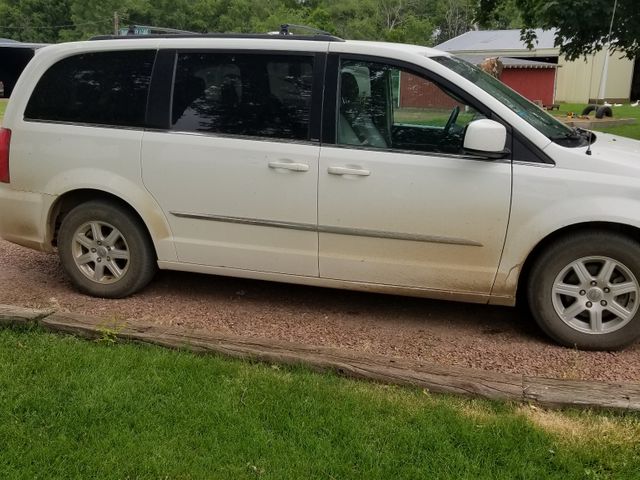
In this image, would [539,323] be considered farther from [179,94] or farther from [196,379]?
[179,94]

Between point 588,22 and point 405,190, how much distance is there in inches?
304

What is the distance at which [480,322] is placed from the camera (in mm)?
4695

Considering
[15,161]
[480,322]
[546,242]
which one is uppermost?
[15,161]

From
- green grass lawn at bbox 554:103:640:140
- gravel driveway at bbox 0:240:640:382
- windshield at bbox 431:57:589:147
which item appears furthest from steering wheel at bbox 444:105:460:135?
green grass lawn at bbox 554:103:640:140

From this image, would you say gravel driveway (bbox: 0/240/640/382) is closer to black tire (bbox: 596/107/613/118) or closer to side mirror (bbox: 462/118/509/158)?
side mirror (bbox: 462/118/509/158)

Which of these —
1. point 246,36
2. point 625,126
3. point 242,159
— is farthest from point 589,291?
point 625,126

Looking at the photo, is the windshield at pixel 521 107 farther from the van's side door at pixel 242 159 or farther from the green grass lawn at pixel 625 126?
the green grass lawn at pixel 625 126

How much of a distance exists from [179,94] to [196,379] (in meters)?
2.07

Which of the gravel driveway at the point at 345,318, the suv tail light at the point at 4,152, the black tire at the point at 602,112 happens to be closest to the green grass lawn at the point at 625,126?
the black tire at the point at 602,112

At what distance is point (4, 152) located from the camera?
4.92 metres

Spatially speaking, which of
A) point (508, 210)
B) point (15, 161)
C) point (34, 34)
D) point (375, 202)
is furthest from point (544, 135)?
point (34, 34)

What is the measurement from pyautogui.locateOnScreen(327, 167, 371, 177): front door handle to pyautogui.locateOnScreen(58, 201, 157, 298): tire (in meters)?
1.49

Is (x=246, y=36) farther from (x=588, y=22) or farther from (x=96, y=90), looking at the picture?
(x=588, y=22)

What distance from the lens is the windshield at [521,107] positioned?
4.23m
